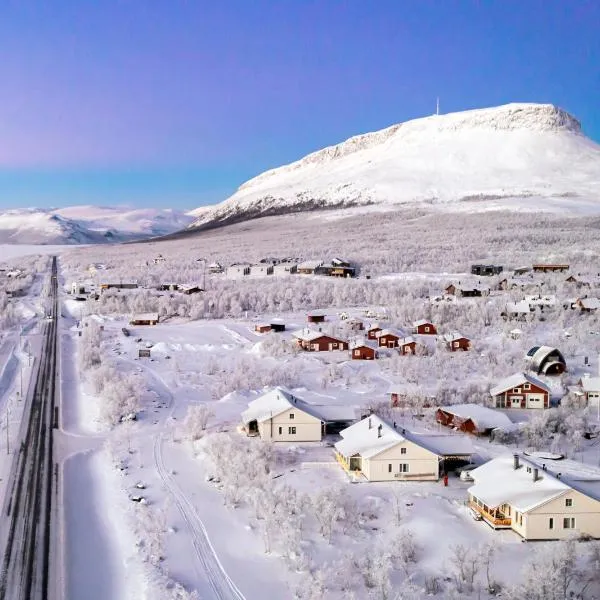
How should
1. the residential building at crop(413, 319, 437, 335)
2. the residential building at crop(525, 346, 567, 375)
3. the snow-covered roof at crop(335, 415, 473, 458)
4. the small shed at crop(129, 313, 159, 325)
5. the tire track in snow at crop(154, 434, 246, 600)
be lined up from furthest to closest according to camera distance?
1. the small shed at crop(129, 313, 159, 325)
2. the residential building at crop(413, 319, 437, 335)
3. the residential building at crop(525, 346, 567, 375)
4. the snow-covered roof at crop(335, 415, 473, 458)
5. the tire track in snow at crop(154, 434, 246, 600)

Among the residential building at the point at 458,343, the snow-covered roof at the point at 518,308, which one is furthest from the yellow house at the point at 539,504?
Answer: the snow-covered roof at the point at 518,308

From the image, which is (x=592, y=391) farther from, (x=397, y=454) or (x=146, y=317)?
(x=146, y=317)

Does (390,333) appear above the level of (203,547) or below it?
above

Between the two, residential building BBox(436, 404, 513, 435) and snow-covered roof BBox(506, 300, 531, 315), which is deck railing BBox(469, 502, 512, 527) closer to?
residential building BBox(436, 404, 513, 435)

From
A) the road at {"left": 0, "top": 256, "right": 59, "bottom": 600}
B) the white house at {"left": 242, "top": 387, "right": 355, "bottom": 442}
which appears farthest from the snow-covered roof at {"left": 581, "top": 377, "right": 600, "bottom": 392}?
the road at {"left": 0, "top": 256, "right": 59, "bottom": 600}

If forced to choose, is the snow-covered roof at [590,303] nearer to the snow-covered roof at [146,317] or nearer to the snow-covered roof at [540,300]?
the snow-covered roof at [540,300]

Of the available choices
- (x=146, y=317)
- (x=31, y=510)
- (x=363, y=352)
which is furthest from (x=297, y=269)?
(x=31, y=510)

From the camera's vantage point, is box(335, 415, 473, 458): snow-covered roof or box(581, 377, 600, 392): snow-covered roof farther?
box(581, 377, 600, 392): snow-covered roof
